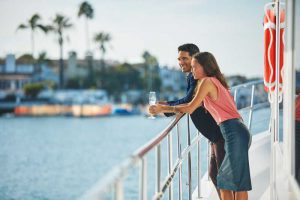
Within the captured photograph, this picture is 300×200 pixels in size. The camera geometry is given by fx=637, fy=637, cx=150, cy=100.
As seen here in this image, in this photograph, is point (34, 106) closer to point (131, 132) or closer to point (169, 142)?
point (131, 132)

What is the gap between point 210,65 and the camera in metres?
3.17

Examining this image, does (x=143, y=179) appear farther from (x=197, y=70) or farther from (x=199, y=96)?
(x=197, y=70)

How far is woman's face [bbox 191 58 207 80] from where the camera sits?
319 cm

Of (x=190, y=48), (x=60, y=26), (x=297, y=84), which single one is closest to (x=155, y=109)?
(x=190, y=48)

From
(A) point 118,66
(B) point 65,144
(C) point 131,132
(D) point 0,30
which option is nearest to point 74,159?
(B) point 65,144

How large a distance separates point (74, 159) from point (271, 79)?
52470mm

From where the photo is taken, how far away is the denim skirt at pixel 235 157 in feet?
10.3

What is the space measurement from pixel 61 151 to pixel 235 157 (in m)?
61.5

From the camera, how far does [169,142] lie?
9.76ft

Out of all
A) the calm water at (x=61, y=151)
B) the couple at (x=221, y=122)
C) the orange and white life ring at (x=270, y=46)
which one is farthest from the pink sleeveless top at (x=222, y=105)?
the orange and white life ring at (x=270, y=46)

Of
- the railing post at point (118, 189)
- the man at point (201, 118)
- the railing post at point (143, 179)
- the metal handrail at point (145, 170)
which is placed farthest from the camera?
the man at point (201, 118)

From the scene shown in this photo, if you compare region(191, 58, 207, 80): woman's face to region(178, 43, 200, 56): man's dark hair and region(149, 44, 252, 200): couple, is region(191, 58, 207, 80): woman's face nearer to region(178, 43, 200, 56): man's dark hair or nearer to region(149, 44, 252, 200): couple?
region(149, 44, 252, 200): couple

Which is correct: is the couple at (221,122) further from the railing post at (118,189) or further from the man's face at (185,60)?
the railing post at (118,189)

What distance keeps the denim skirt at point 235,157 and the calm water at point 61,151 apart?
606 mm
